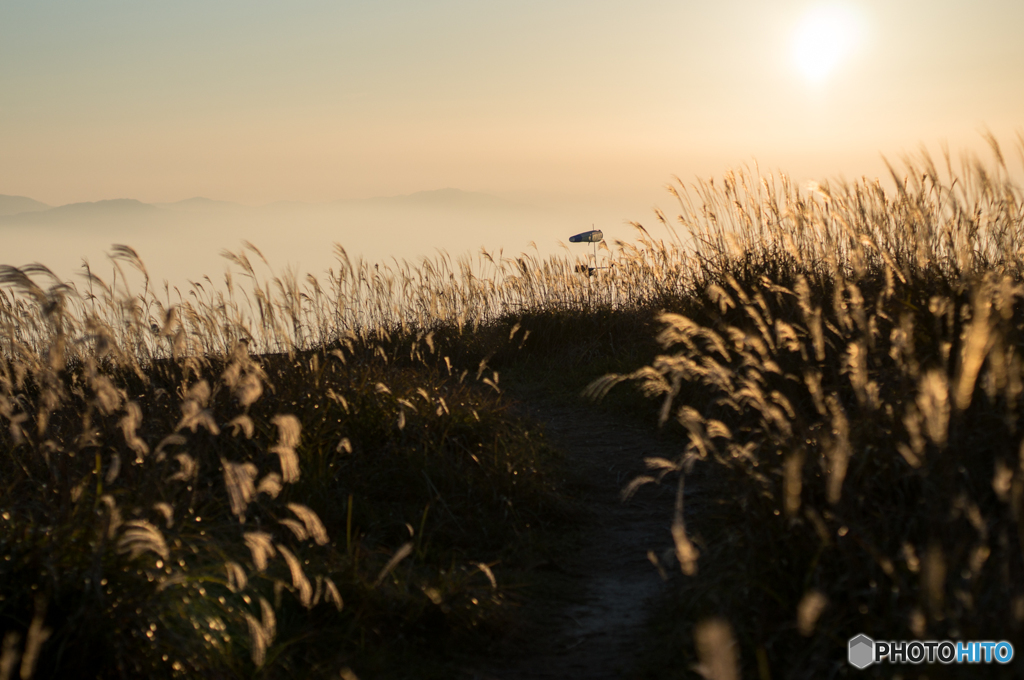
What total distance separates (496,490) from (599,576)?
2.41ft

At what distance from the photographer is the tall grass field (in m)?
2.14

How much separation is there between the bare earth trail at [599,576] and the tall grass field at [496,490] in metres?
0.11

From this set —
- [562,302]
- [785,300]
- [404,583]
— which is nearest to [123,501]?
[404,583]

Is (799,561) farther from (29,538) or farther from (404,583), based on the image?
(29,538)

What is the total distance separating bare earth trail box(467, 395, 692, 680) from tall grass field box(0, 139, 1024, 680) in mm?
113

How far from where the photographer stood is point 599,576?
334 centimetres

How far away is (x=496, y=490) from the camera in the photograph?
3.86 m

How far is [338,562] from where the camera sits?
285cm

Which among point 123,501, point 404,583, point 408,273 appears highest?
point 408,273

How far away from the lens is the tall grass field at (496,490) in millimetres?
2145

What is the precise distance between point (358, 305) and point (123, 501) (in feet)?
13.8

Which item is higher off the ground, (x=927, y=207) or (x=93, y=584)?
(x=927, y=207)

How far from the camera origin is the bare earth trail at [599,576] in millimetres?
2656

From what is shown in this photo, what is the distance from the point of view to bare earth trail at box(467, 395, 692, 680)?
266 centimetres
